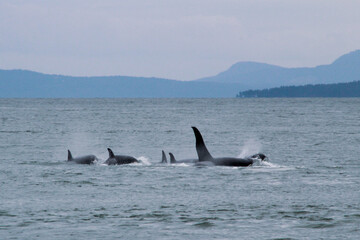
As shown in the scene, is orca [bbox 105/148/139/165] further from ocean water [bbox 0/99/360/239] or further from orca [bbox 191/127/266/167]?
orca [bbox 191/127/266/167]

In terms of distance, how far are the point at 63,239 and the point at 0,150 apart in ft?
95.4

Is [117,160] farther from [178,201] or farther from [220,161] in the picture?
[178,201]

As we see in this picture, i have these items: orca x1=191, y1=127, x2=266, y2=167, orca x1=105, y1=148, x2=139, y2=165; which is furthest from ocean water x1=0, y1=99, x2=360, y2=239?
orca x1=105, y1=148, x2=139, y2=165

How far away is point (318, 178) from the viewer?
26812mm

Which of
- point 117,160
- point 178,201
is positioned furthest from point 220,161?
point 178,201

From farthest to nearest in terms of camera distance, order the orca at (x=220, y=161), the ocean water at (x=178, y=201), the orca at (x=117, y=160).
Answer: the orca at (x=117, y=160) < the orca at (x=220, y=161) < the ocean water at (x=178, y=201)

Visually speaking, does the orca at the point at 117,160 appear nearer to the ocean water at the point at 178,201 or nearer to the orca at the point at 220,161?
the ocean water at the point at 178,201

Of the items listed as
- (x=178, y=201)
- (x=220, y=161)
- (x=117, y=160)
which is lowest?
(x=178, y=201)

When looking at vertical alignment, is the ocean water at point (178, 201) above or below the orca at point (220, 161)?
below

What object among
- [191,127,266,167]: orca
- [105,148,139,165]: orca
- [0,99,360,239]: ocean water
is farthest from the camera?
[105,148,139,165]: orca

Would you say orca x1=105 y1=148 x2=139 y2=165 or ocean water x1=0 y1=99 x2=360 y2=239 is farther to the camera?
orca x1=105 y1=148 x2=139 y2=165

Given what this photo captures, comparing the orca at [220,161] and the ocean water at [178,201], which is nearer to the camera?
the ocean water at [178,201]

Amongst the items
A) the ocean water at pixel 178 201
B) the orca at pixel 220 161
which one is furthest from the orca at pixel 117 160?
the orca at pixel 220 161

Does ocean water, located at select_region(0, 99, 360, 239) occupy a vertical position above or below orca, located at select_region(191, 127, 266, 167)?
below
